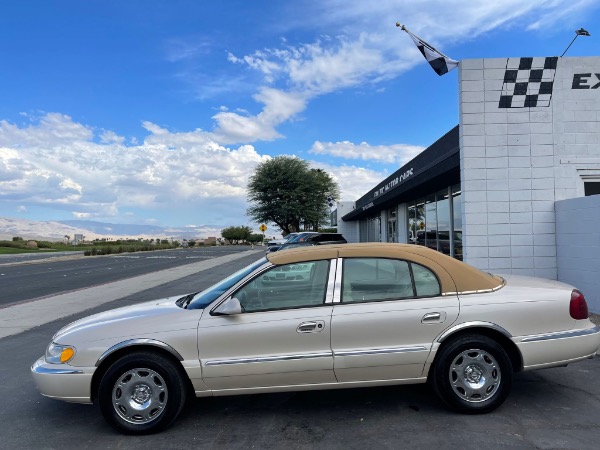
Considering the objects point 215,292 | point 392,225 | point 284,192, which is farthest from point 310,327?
point 284,192

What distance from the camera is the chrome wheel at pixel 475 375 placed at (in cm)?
411

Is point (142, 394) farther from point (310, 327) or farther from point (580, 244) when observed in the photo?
point (580, 244)

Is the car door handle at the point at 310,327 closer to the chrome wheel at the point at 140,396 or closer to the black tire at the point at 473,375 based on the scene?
the black tire at the point at 473,375

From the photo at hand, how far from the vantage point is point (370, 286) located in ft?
14.0

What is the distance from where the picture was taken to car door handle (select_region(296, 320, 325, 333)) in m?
3.97

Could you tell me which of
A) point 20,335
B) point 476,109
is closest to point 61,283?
point 20,335

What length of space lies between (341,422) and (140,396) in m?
1.73

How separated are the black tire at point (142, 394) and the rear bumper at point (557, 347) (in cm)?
304

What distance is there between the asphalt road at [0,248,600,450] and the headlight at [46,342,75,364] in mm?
616

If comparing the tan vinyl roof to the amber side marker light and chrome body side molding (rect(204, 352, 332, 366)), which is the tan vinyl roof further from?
the amber side marker light

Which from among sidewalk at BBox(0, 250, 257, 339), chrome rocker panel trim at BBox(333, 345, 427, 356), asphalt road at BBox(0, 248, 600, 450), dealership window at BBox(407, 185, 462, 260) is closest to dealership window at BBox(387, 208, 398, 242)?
dealership window at BBox(407, 185, 462, 260)

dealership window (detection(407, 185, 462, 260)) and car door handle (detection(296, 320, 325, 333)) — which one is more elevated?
dealership window (detection(407, 185, 462, 260))

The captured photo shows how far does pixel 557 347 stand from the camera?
166 inches

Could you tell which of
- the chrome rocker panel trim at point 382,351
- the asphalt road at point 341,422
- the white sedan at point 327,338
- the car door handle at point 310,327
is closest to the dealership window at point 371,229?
the asphalt road at point 341,422
